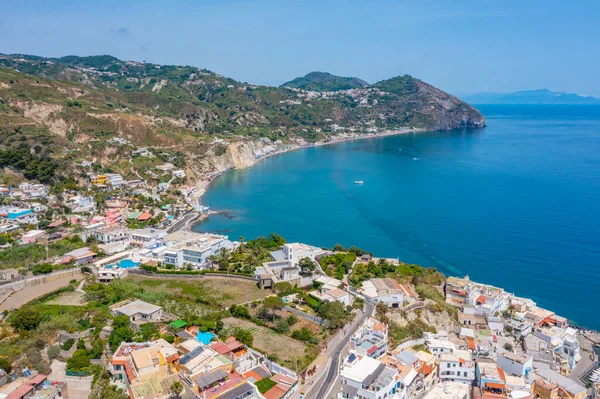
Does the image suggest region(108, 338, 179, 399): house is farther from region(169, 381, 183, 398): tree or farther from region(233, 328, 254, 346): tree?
region(233, 328, 254, 346): tree

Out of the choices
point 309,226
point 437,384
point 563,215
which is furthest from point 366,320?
point 563,215

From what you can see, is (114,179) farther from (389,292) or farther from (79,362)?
(389,292)

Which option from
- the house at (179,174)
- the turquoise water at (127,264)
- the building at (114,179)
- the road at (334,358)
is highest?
the building at (114,179)

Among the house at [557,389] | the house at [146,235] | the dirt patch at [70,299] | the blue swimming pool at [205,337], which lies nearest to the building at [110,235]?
the house at [146,235]

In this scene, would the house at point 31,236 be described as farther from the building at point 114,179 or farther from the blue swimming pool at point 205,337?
the blue swimming pool at point 205,337

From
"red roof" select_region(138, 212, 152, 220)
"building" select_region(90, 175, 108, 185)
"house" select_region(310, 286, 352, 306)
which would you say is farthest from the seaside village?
"building" select_region(90, 175, 108, 185)

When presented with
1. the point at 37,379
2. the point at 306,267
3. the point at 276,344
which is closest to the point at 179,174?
the point at 306,267

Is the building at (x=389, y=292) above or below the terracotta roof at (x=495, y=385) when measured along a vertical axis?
above
